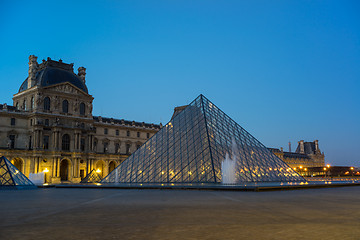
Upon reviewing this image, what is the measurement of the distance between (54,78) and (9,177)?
32.8 meters

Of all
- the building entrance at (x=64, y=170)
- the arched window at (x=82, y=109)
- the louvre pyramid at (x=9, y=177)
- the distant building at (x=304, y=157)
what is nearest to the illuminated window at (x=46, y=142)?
the building entrance at (x=64, y=170)

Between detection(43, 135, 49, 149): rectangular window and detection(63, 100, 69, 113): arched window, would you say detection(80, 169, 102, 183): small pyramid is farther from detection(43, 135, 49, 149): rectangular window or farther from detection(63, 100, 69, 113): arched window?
detection(63, 100, 69, 113): arched window

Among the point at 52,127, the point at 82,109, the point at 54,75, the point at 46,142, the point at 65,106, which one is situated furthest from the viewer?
the point at 82,109

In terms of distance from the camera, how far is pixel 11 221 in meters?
8.12

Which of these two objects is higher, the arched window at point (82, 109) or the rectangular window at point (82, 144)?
the arched window at point (82, 109)

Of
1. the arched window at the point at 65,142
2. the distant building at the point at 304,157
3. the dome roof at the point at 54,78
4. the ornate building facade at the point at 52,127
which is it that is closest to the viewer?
the ornate building facade at the point at 52,127

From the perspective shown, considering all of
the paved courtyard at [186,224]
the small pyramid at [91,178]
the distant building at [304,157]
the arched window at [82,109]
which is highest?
the arched window at [82,109]

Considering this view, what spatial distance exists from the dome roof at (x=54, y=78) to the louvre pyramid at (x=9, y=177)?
29.2m

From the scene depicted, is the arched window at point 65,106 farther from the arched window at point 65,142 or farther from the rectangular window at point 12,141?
the rectangular window at point 12,141

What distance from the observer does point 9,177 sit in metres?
25.9

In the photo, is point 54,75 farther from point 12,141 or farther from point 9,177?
point 9,177

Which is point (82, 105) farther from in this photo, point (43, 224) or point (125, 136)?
point (43, 224)

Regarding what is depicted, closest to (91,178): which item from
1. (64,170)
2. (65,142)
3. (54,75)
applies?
(65,142)

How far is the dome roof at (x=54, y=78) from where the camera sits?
180 feet
